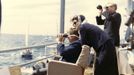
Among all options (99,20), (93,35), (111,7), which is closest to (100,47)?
(93,35)

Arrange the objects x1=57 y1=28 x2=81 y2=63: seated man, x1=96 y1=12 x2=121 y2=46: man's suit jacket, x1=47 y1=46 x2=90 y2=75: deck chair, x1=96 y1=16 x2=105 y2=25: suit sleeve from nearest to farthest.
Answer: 1. x1=47 y1=46 x2=90 y2=75: deck chair
2. x1=57 y1=28 x2=81 y2=63: seated man
3. x1=96 y1=12 x2=121 y2=46: man's suit jacket
4. x1=96 y1=16 x2=105 y2=25: suit sleeve

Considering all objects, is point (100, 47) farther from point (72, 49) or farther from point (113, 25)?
point (113, 25)

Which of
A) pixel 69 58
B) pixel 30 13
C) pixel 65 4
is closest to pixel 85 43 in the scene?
pixel 69 58

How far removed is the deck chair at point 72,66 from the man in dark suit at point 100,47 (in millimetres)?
107

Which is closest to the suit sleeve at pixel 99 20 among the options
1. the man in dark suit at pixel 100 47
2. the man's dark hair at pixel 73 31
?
the man's dark hair at pixel 73 31

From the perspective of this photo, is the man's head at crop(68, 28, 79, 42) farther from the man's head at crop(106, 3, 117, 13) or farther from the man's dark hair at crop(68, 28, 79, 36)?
the man's head at crop(106, 3, 117, 13)

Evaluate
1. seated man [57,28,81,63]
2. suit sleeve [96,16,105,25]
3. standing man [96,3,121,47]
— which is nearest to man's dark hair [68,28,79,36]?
seated man [57,28,81,63]

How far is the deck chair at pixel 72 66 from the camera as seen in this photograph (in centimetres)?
231

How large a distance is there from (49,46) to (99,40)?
1745 mm

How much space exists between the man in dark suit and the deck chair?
0.11 m

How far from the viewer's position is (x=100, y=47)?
2357 millimetres

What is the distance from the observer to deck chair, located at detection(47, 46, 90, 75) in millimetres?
2309

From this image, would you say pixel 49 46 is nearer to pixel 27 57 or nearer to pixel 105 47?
pixel 27 57

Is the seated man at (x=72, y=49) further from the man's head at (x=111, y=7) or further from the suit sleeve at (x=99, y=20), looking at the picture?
the suit sleeve at (x=99, y=20)
